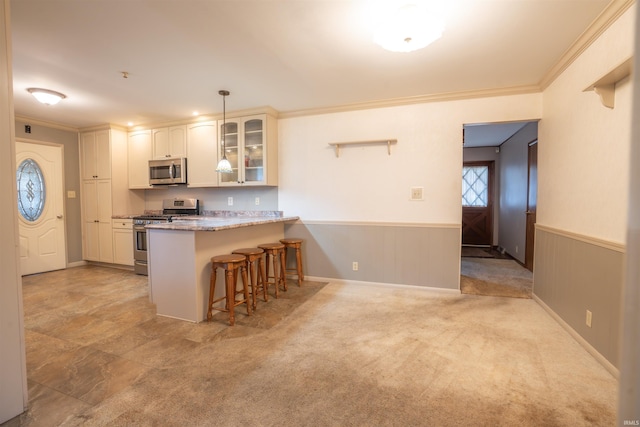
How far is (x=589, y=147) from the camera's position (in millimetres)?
2271

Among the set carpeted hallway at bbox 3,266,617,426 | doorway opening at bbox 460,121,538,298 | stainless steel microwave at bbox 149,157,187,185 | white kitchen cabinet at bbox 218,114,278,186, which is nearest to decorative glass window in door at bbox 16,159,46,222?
stainless steel microwave at bbox 149,157,187,185

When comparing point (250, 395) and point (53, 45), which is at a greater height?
point (53, 45)

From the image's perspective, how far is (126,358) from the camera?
7.01 ft

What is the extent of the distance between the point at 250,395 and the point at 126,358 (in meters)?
1.07

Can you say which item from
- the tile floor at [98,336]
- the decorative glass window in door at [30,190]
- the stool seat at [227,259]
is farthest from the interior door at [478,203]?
the decorative glass window in door at [30,190]

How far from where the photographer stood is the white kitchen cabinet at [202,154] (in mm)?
4381

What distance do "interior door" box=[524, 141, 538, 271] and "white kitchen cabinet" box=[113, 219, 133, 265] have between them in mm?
6280

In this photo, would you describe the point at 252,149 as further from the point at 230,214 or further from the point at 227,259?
the point at 227,259

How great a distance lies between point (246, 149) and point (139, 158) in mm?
2156

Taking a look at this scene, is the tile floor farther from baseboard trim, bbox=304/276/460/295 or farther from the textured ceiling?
the textured ceiling

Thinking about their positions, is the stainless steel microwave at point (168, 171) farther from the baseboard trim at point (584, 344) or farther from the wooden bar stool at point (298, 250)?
the baseboard trim at point (584, 344)

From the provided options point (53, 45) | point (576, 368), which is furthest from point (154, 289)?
point (576, 368)

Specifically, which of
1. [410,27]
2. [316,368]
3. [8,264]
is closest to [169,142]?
[8,264]

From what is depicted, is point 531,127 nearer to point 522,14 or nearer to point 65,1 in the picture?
point 522,14
